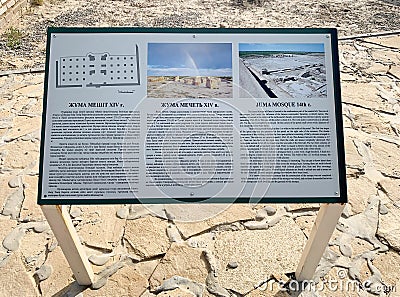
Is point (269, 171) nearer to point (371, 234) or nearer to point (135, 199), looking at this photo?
point (135, 199)

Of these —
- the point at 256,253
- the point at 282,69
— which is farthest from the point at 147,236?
the point at 282,69

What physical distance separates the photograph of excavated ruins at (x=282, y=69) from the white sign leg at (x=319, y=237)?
0.58 m

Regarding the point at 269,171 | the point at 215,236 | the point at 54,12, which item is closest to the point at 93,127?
the point at 269,171

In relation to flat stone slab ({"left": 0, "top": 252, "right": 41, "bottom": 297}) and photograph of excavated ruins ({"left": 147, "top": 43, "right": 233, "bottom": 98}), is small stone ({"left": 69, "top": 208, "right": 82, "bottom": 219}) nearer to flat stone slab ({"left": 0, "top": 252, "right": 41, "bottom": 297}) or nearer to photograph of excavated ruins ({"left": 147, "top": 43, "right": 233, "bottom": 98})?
flat stone slab ({"left": 0, "top": 252, "right": 41, "bottom": 297})

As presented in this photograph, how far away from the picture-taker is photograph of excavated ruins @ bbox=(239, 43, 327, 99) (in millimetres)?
2256

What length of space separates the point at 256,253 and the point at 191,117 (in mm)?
1241

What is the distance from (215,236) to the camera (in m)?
3.14

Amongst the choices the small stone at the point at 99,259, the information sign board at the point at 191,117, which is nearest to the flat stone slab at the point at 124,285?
the small stone at the point at 99,259

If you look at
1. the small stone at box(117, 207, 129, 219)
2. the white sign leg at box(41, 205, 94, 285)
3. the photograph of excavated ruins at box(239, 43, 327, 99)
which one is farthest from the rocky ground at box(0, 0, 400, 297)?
the photograph of excavated ruins at box(239, 43, 327, 99)

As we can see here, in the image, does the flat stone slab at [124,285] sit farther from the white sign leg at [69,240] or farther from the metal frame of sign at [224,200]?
the metal frame of sign at [224,200]

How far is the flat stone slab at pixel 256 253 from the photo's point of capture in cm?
285

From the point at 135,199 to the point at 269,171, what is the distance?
2.15 ft

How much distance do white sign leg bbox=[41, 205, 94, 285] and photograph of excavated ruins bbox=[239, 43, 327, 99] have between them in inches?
43.4

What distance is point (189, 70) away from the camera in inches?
89.0
